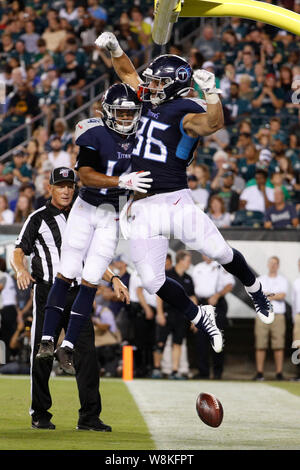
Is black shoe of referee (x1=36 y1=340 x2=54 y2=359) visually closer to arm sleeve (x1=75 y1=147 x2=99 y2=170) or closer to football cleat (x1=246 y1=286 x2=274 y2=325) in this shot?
arm sleeve (x1=75 y1=147 x2=99 y2=170)

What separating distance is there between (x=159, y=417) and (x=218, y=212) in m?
5.54

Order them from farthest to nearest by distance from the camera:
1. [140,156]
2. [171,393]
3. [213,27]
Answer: [213,27] → [171,393] → [140,156]

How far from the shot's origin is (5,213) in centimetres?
1494

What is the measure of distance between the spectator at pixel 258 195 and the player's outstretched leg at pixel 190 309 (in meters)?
7.07

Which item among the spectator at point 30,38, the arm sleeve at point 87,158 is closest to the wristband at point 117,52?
the arm sleeve at point 87,158

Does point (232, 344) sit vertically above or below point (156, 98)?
below

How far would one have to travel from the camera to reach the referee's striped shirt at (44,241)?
318 inches

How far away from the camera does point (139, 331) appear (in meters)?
14.2

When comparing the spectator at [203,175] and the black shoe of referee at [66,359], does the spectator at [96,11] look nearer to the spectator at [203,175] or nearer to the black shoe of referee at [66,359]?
the spectator at [203,175]

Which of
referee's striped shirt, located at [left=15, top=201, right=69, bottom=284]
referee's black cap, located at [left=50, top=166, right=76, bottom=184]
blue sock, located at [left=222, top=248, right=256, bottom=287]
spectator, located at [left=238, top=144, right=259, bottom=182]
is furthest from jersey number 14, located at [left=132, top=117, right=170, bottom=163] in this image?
spectator, located at [left=238, top=144, right=259, bottom=182]

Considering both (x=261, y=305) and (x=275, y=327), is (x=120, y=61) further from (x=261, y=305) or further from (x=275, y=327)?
(x=275, y=327)
